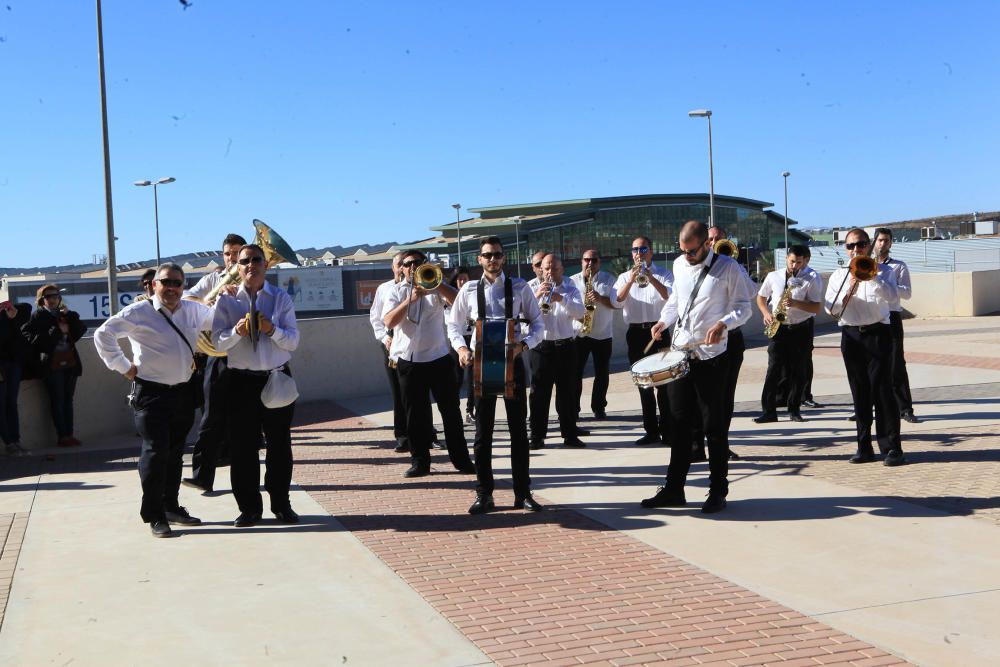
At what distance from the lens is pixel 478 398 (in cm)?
716

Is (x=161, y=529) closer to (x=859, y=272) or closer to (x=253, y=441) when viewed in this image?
(x=253, y=441)

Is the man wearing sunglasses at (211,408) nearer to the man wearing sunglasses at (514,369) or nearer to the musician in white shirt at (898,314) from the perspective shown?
the man wearing sunglasses at (514,369)

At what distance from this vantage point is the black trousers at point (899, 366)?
8.60 m

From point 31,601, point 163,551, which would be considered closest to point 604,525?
point 163,551

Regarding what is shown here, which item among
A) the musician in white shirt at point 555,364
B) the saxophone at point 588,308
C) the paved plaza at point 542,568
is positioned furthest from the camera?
the saxophone at point 588,308

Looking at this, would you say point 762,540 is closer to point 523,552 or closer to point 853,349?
point 523,552

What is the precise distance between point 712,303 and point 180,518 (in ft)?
12.5

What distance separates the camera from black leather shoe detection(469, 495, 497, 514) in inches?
283

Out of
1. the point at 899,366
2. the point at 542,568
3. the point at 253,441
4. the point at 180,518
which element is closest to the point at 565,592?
the point at 542,568

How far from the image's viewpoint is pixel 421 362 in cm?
845

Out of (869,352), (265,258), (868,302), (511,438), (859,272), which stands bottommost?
(511,438)

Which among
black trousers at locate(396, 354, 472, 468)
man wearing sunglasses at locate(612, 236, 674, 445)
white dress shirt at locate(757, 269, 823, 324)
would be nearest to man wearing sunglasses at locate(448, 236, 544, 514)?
black trousers at locate(396, 354, 472, 468)

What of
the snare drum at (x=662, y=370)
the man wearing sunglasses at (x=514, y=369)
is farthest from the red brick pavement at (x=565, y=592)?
the snare drum at (x=662, y=370)

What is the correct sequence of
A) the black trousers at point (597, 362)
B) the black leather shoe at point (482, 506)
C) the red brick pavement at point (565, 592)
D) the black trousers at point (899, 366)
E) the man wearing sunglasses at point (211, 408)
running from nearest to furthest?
the red brick pavement at point (565, 592) < the black leather shoe at point (482, 506) < the man wearing sunglasses at point (211, 408) < the black trousers at point (899, 366) < the black trousers at point (597, 362)
